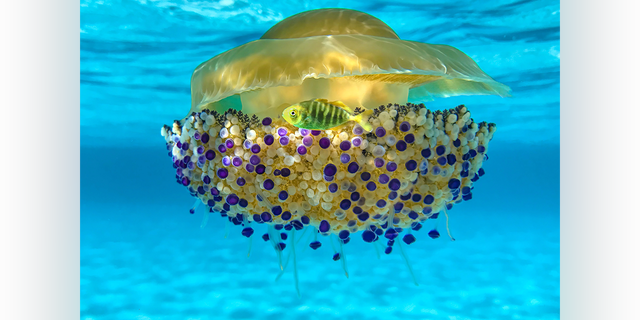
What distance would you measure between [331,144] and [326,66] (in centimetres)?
41

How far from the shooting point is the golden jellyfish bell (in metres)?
2.08

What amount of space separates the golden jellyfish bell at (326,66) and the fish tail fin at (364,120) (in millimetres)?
219

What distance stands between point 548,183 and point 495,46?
198ft

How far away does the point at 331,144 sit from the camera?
7.06 feet

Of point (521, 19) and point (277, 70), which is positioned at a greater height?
point (521, 19)

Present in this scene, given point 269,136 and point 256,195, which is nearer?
point 269,136

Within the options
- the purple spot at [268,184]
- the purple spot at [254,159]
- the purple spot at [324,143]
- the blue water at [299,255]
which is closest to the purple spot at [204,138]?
the purple spot at [254,159]

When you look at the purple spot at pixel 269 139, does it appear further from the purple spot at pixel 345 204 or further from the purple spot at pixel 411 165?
the purple spot at pixel 411 165

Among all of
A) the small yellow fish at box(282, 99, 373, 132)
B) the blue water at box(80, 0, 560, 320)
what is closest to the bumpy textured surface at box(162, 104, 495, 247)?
the small yellow fish at box(282, 99, 373, 132)

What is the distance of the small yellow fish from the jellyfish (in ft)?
0.40

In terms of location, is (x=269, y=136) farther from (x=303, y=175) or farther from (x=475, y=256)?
(x=475, y=256)

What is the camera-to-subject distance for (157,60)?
1300cm

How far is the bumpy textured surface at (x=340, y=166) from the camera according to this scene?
2145 millimetres
